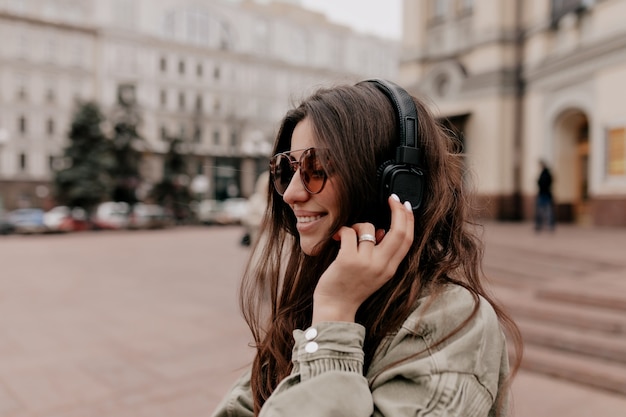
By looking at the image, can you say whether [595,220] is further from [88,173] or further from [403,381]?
[88,173]

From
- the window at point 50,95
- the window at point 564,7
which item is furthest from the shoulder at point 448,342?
the window at point 50,95

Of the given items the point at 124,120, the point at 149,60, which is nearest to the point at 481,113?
the point at 124,120

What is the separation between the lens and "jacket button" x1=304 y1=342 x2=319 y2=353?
3.48ft

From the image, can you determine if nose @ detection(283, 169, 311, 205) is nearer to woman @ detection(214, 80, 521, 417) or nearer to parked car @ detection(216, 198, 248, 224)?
woman @ detection(214, 80, 521, 417)

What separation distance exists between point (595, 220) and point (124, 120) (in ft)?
→ 91.5

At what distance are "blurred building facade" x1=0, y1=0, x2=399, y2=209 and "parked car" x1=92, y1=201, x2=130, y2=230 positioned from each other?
494cm

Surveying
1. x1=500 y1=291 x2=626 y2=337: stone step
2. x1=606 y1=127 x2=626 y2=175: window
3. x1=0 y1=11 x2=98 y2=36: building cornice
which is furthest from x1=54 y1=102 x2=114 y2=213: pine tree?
x1=500 y1=291 x2=626 y2=337: stone step

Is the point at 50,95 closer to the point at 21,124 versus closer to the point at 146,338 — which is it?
the point at 21,124

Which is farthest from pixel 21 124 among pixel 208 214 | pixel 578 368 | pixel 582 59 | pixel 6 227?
pixel 578 368

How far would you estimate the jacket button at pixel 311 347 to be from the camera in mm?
1060

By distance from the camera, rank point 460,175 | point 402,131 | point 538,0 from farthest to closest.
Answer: point 538,0 → point 460,175 → point 402,131

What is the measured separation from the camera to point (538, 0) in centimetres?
1506

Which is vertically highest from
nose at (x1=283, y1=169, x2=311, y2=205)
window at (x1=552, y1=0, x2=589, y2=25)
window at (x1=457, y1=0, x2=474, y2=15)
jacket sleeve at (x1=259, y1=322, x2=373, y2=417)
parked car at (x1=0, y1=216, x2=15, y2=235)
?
window at (x1=457, y1=0, x2=474, y2=15)

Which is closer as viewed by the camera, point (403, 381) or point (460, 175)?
point (403, 381)
